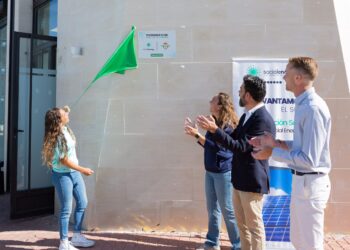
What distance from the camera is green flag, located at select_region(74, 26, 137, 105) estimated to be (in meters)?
4.96

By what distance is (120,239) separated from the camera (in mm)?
4832

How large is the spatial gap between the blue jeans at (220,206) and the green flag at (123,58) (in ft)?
5.67

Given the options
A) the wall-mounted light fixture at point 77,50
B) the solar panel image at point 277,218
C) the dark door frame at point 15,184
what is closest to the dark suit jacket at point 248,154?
the solar panel image at point 277,218

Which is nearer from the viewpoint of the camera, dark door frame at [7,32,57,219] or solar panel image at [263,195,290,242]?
solar panel image at [263,195,290,242]

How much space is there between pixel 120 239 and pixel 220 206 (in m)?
1.42

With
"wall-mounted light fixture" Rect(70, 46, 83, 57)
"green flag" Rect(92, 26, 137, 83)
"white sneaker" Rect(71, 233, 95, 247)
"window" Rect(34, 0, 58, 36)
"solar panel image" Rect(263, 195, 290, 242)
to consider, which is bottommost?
"white sneaker" Rect(71, 233, 95, 247)

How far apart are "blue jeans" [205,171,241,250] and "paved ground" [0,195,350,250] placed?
35 centimetres

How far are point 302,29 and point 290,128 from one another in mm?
1198

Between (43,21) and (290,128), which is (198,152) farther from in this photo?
(43,21)

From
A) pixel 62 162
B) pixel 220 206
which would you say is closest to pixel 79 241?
pixel 62 162

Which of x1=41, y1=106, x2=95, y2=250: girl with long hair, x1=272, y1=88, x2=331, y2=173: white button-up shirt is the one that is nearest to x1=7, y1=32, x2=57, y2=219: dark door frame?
x1=41, y1=106, x2=95, y2=250: girl with long hair

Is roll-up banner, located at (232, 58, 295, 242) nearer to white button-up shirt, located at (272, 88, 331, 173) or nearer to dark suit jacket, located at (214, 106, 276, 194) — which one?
dark suit jacket, located at (214, 106, 276, 194)

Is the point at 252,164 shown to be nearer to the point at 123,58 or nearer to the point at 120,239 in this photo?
the point at 120,239

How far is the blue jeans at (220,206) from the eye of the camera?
4.04 metres
